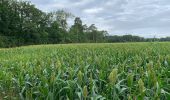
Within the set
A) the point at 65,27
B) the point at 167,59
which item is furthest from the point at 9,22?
the point at 167,59

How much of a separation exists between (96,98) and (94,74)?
203 cm

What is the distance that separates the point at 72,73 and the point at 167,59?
2670 mm

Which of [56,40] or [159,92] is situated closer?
[159,92]

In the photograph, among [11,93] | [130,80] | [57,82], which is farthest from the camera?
[11,93]

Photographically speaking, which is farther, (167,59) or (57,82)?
A: (167,59)

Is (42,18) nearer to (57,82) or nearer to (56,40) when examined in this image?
(56,40)

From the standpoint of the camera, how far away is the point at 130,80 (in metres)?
4.96

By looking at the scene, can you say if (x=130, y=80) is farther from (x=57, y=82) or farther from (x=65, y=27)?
(x=65, y=27)

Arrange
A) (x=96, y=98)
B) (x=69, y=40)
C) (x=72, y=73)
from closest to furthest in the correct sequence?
(x=96, y=98) < (x=72, y=73) < (x=69, y=40)

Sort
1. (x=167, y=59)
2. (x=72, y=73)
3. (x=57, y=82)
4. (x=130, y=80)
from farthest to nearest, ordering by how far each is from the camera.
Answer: (x=167, y=59) → (x=72, y=73) → (x=57, y=82) → (x=130, y=80)

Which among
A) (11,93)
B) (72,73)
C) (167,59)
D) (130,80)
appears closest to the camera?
(130,80)

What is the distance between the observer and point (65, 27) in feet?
272

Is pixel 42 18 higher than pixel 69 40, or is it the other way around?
pixel 42 18

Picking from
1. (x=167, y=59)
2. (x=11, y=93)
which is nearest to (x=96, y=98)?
(x=11, y=93)
